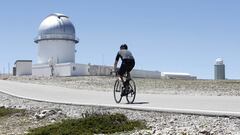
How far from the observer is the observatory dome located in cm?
8238

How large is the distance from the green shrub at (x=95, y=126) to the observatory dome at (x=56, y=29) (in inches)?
2830

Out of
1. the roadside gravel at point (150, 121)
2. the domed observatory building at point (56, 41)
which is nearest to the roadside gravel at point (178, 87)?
the roadside gravel at point (150, 121)

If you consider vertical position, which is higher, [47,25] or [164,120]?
[47,25]

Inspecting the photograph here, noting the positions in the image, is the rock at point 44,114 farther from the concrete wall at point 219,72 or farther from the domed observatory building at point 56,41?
the concrete wall at point 219,72

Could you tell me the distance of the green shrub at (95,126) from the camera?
10289mm

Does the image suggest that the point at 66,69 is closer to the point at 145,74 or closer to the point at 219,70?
the point at 145,74

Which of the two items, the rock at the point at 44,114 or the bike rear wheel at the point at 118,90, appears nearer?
the rock at the point at 44,114

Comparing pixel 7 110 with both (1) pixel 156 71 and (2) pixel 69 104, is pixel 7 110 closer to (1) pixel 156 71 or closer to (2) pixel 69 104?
(2) pixel 69 104

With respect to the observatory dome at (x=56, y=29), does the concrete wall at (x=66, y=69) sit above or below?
below

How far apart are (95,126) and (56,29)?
7290cm

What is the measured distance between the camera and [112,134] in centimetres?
982

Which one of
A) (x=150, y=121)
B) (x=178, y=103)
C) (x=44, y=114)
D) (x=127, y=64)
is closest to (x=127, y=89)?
(x=127, y=64)

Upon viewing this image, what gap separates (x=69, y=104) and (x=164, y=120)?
661 cm

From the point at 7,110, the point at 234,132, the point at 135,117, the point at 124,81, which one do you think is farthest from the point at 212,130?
the point at 7,110
